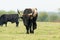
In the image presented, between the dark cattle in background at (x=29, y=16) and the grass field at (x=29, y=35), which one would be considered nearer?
the grass field at (x=29, y=35)

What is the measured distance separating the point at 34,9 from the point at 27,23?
3.68 ft

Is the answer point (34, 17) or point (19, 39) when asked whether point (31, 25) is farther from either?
point (19, 39)

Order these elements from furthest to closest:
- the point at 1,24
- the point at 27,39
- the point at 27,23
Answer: the point at 1,24, the point at 27,23, the point at 27,39

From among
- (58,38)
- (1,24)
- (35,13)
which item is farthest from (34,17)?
(1,24)

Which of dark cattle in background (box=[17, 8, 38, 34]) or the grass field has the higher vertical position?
dark cattle in background (box=[17, 8, 38, 34])

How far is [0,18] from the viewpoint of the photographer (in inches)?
1534

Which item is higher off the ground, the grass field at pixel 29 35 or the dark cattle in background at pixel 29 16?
the dark cattle in background at pixel 29 16

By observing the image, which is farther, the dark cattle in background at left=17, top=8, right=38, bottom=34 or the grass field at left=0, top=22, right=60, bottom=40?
the dark cattle in background at left=17, top=8, right=38, bottom=34

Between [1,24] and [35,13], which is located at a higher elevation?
[35,13]

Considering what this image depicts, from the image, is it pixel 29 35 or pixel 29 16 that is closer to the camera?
pixel 29 35

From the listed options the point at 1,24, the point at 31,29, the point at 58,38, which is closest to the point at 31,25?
the point at 31,29

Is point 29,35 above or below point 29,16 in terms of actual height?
below

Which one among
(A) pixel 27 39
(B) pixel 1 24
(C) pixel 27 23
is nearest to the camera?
(A) pixel 27 39

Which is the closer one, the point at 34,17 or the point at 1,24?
the point at 34,17
